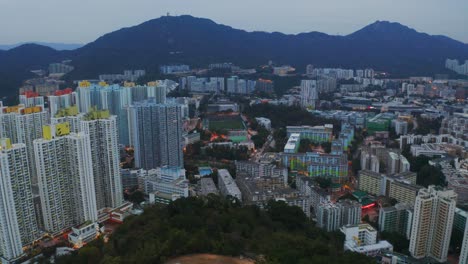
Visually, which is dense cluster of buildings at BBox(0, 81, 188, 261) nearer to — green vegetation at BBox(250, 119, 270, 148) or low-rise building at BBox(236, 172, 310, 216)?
low-rise building at BBox(236, 172, 310, 216)

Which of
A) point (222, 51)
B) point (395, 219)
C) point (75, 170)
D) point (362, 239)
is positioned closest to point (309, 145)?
point (395, 219)

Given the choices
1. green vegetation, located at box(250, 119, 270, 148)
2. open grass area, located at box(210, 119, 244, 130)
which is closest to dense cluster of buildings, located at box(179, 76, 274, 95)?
open grass area, located at box(210, 119, 244, 130)

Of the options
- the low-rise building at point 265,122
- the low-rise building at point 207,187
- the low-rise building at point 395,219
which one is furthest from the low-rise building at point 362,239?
the low-rise building at point 265,122

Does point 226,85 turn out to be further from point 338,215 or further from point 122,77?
point 338,215

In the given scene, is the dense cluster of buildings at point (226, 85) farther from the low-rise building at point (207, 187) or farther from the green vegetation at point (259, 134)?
the low-rise building at point (207, 187)

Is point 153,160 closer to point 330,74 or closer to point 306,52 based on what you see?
point 330,74

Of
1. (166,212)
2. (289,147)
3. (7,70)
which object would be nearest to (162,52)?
(7,70)

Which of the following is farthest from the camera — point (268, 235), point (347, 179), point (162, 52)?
point (162, 52)
